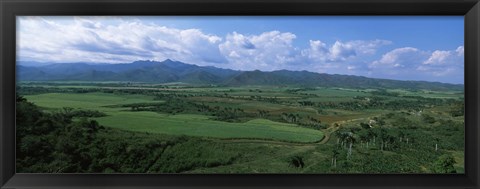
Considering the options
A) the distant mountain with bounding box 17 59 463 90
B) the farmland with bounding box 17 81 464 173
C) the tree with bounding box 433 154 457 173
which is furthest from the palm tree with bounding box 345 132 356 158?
the tree with bounding box 433 154 457 173

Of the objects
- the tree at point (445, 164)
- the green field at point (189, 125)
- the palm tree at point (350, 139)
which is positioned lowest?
the tree at point (445, 164)

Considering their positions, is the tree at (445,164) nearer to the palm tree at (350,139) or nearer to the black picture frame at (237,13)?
the black picture frame at (237,13)

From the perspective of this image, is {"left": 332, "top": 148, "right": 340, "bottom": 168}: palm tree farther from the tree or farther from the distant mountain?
the tree

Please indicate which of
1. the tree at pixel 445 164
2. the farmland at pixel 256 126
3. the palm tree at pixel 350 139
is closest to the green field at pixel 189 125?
the farmland at pixel 256 126

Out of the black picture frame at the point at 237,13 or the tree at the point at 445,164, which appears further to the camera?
the tree at the point at 445,164

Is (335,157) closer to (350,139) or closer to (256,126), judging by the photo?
(350,139)

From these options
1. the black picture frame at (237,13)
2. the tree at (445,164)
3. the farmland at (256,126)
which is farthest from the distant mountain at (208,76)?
the tree at (445,164)

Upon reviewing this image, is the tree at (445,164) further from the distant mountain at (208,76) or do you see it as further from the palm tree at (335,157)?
the palm tree at (335,157)

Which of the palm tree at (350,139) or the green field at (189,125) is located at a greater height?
the green field at (189,125)

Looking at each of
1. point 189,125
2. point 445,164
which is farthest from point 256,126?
point 445,164
